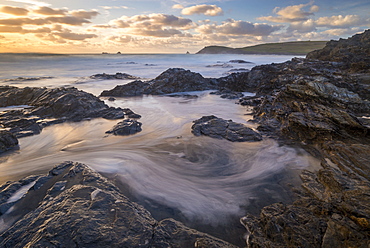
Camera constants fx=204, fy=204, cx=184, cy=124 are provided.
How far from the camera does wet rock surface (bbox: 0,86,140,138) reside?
815 centimetres

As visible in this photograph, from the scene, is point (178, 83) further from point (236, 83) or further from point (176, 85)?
point (236, 83)

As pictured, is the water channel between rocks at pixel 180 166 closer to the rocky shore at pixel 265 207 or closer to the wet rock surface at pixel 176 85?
the rocky shore at pixel 265 207

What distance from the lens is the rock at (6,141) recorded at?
245 inches

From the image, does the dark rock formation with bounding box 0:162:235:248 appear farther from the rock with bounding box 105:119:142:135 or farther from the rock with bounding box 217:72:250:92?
the rock with bounding box 217:72:250:92

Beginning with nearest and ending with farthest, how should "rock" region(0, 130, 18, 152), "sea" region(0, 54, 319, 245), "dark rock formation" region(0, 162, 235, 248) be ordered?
"dark rock formation" region(0, 162, 235, 248) < "sea" region(0, 54, 319, 245) < "rock" region(0, 130, 18, 152)

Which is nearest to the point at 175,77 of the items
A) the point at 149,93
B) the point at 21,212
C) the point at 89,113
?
the point at 149,93

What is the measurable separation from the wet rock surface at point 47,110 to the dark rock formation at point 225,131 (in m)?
3.91

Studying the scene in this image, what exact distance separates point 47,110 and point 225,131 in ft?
27.2

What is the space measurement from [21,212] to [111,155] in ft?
9.18

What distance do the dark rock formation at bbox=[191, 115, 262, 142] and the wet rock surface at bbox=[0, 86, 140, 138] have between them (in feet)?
12.8

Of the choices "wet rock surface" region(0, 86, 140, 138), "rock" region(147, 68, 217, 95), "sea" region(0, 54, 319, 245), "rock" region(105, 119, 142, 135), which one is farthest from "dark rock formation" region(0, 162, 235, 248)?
"rock" region(147, 68, 217, 95)

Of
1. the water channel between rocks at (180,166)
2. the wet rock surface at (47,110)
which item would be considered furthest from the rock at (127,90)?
the water channel between rocks at (180,166)

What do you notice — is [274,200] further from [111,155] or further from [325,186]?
[111,155]

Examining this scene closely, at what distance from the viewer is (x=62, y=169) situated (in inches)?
182
